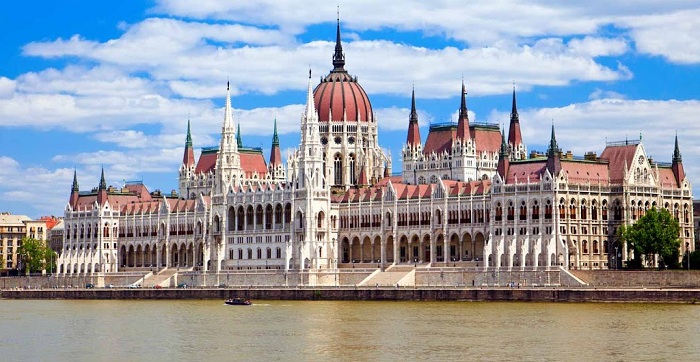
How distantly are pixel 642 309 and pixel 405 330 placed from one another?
2230cm

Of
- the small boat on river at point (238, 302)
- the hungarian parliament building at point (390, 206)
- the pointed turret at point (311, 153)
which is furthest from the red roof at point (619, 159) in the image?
the small boat on river at point (238, 302)

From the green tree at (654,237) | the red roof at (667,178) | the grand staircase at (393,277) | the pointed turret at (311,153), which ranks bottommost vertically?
the grand staircase at (393,277)

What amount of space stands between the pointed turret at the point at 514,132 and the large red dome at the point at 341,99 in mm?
24245

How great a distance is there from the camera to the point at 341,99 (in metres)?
192

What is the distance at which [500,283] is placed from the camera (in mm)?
149250

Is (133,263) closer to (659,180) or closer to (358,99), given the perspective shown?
(358,99)

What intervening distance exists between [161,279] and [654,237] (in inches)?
2443

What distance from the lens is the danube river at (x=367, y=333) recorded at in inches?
3583

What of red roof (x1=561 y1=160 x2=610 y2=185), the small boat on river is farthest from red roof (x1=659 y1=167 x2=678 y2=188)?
the small boat on river

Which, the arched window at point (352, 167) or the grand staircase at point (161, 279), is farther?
the arched window at point (352, 167)

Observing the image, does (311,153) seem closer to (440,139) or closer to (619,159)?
(440,139)

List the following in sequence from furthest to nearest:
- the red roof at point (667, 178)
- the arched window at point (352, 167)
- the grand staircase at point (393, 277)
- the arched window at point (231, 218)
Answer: the arched window at point (352, 167) < the arched window at point (231, 218) < the red roof at point (667, 178) < the grand staircase at point (393, 277)

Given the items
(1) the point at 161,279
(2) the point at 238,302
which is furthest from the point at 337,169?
(2) the point at 238,302

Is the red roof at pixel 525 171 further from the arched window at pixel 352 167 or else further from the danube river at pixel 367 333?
the arched window at pixel 352 167
